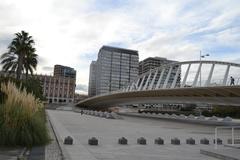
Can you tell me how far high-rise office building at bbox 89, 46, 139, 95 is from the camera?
396 ft

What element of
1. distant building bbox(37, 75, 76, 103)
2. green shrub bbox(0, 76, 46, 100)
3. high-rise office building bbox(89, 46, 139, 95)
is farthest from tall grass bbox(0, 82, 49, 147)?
distant building bbox(37, 75, 76, 103)

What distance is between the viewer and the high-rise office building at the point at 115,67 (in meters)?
121

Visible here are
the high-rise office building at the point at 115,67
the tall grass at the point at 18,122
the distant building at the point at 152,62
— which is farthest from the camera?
the high-rise office building at the point at 115,67

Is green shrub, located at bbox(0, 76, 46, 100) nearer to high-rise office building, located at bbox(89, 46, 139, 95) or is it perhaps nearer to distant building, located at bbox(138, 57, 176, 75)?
distant building, located at bbox(138, 57, 176, 75)

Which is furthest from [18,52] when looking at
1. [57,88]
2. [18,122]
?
[57,88]

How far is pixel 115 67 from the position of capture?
124 metres

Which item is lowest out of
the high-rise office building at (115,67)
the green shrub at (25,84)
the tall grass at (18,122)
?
the tall grass at (18,122)

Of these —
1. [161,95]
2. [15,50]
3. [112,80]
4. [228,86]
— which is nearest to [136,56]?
[112,80]

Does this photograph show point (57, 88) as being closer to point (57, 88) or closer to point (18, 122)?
point (57, 88)

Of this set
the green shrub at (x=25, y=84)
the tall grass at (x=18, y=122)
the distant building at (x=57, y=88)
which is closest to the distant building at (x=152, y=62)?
the distant building at (x=57, y=88)

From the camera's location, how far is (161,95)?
178ft

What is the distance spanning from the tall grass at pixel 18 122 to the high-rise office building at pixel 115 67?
350 feet

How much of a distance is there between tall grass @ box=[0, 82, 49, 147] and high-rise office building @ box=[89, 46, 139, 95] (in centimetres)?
10665

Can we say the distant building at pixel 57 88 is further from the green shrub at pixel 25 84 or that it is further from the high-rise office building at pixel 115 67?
the green shrub at pixel 25 84
